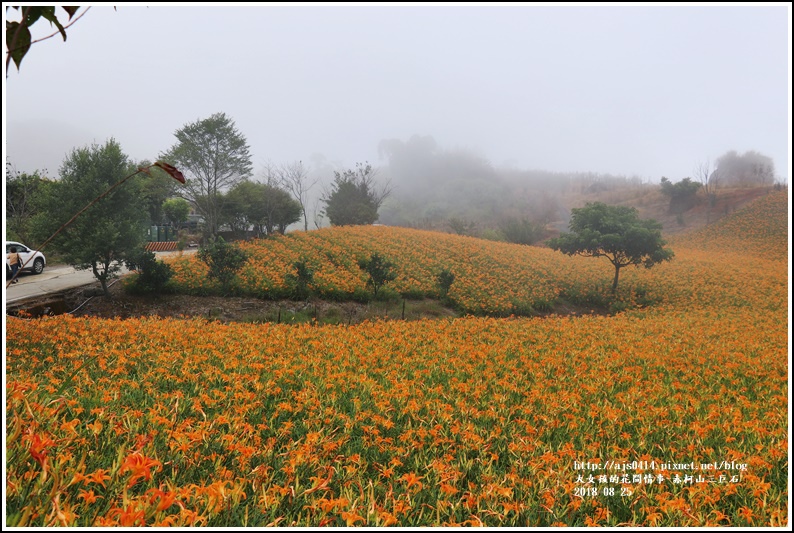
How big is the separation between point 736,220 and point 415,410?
87.9 feet

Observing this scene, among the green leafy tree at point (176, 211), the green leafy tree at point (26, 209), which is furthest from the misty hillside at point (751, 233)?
the green leafy tree at point (26, 209)

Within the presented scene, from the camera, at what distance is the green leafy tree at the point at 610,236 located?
12.3 metres

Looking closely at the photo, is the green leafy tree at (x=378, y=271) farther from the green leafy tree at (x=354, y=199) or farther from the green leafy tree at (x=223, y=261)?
the green leafy tree at (x=354, y=199)

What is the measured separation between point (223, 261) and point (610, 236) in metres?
12.2

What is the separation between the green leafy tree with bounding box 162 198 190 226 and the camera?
13.8 metres

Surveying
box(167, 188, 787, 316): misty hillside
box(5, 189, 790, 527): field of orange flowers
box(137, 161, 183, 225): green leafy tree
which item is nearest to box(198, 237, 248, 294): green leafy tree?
box(167, 188, 787, 316): misty hillside

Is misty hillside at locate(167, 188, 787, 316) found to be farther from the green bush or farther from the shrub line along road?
the shrub line along road

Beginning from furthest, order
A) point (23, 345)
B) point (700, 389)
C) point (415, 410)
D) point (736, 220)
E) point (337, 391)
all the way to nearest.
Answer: point (736, 220)
point (700, 389)
point (23, 345)
point (337, 391)
point (415, 410)

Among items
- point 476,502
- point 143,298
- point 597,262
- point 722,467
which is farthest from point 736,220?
point 143,298

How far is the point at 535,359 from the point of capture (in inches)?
218

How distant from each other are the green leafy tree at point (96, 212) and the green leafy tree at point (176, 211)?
4.40 metres

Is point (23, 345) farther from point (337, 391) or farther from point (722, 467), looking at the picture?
point (722, 467)

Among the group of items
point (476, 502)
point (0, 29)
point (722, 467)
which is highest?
point (0, 29)

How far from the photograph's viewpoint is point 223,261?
11.0 meters
